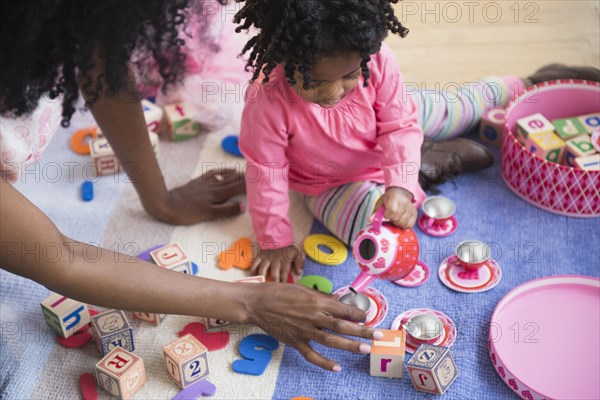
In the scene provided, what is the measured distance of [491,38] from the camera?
179 cm

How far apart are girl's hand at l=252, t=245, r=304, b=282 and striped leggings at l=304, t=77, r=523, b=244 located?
0.30 feet

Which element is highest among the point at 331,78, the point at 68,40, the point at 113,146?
the point at 68,40

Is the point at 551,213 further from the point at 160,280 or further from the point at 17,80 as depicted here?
the point at 17,80

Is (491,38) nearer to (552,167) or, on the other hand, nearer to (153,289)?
(552,167)

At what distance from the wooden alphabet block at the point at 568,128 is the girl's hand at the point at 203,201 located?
59 centimetres

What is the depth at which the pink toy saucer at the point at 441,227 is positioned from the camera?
4.30 feet

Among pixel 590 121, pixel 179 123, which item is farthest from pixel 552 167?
pixel 179 123

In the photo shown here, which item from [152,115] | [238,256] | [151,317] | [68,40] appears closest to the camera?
→ [68,40]

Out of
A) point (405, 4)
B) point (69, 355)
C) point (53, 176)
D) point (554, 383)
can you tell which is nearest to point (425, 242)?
point (554, 383)

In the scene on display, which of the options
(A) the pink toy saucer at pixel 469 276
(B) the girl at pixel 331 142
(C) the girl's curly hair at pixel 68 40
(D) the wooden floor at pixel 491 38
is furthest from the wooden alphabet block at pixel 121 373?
(D) the wooden floor at pixel 491 38

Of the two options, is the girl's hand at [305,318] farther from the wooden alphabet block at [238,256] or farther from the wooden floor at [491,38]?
the wooden floor at [491,38]

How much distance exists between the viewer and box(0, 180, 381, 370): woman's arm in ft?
2.97

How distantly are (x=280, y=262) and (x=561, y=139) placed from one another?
22.2 inches

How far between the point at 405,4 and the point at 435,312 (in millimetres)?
994
